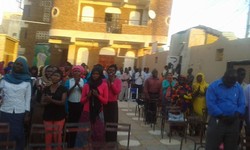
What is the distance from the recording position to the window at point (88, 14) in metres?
24.0

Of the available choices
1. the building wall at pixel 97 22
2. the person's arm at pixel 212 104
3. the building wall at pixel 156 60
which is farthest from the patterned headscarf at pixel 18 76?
the building wall at pixel 97 22

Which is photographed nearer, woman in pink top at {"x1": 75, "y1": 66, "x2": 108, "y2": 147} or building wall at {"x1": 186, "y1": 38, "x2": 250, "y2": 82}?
woman in pink top at {"x1": 75, "y1": 66, "x2": 108, "y2": 147}

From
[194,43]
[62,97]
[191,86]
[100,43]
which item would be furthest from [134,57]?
[62,97]

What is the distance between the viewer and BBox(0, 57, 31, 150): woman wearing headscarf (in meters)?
5.03

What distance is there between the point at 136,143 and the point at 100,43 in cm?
1685

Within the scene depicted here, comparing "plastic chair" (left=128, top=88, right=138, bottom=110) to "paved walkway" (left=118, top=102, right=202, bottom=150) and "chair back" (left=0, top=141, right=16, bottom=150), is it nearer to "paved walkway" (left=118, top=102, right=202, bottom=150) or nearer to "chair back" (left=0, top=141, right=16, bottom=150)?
"paved walkway" (left=118, top=102, right=202, bottom=150)

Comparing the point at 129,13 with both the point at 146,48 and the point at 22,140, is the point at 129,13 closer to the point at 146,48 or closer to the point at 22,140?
the point at 146,48

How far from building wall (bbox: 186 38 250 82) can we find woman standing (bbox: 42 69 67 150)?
5.19 m

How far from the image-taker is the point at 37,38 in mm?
33469

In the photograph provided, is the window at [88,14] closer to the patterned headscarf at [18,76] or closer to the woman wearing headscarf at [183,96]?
the woman wearing headscarf at [183,96]

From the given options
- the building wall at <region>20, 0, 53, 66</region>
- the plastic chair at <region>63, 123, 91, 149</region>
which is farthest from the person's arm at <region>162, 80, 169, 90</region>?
the building wall at <region>20, 0, 53, 66</region>

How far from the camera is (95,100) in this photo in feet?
18.9

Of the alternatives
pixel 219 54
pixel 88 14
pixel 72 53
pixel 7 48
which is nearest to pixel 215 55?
pixel 219 54

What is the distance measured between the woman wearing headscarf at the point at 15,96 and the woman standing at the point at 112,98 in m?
1.73
